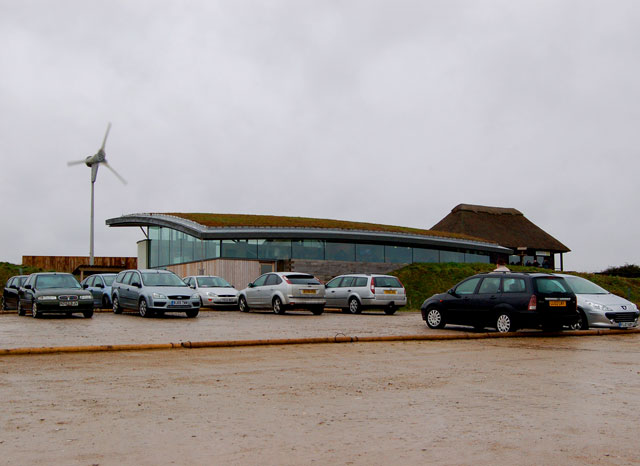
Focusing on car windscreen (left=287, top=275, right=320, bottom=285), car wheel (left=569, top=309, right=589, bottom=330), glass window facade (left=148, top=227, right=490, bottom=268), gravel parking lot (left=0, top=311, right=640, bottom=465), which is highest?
glass window facade (left=148, top=227, right=490, bottom=268)

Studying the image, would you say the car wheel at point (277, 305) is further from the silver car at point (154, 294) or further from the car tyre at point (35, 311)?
the car tyre at point (35, 311)

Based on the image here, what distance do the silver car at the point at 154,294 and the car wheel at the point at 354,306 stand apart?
6704 millimetres

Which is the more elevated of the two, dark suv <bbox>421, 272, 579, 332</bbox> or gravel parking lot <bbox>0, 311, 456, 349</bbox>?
dark suv <bbox>421, 272, 579, 332</bbox>

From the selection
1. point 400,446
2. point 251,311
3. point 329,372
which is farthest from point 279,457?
point 251,311

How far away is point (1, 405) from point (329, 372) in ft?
14.3

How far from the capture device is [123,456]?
5.32 meters

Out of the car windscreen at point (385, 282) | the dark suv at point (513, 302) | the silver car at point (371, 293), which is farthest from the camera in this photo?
the car windscreen at point (385, 282)

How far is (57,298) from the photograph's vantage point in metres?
22.8

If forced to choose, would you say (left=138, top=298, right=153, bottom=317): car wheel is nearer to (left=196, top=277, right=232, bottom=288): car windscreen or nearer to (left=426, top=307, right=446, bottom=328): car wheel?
(left=196, top=277, right=232, bottom=288): car windscreen

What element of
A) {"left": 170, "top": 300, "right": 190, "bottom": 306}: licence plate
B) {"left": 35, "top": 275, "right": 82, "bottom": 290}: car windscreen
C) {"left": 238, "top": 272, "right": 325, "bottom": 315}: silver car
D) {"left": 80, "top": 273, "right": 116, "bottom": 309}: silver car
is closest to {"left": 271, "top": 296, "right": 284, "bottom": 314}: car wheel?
{"left": 238, "top": 272, "right": 325, "bottom": 315}: silver car

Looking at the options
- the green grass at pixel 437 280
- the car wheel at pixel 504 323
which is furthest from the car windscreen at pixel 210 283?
the car wheel at pixel 504 323

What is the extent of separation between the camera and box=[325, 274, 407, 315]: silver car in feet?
89.9

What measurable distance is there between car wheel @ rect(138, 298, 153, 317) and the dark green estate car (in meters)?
1.56

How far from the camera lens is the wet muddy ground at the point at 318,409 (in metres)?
5.48
